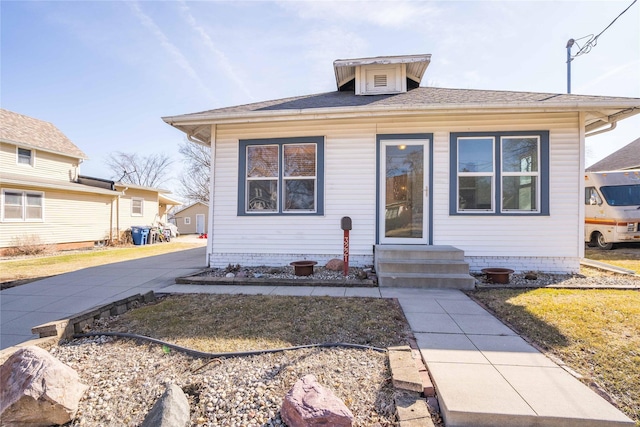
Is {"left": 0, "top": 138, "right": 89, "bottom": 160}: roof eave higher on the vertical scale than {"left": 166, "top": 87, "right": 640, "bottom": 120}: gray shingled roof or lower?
higher

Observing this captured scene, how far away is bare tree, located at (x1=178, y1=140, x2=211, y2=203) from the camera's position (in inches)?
1090

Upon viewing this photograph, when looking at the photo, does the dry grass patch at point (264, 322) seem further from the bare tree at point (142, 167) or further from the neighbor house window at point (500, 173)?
the bare tree at point (142, 167)

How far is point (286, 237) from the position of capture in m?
6.12

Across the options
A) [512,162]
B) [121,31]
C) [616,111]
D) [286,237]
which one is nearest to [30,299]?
[286,237]

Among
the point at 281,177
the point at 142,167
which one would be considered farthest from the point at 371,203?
the point at 142,167

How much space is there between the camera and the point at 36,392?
1.77 meters

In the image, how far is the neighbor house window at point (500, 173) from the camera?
558cm

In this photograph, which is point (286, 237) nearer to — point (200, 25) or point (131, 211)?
point (200, 25)

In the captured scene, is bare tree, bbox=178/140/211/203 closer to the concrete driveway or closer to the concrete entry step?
the concrete driveway

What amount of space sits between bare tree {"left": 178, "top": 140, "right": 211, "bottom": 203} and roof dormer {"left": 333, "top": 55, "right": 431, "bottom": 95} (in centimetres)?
2291

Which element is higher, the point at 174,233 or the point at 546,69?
the point at 546,69

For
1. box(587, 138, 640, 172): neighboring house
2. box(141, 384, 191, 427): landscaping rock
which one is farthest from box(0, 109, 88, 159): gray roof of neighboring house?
box(587, 138, 640, 172): neighboring house

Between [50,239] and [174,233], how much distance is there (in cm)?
760

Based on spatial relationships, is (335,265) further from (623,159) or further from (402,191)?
(623,159)
